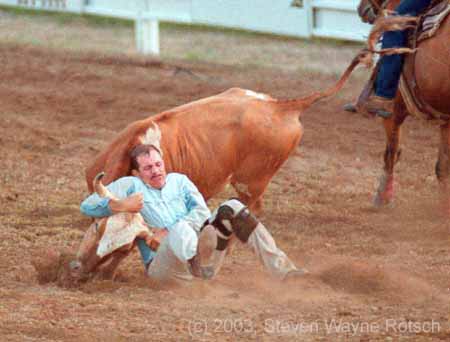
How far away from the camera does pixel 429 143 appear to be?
38.1ft

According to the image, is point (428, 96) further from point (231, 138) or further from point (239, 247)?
point (239, 247)

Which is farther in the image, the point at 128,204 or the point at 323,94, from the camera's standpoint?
the point at 323,94

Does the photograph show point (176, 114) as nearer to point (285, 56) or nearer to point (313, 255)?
point (313, 255)

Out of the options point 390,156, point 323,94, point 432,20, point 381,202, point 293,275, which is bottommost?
point 381,202

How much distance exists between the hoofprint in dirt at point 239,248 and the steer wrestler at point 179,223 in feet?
0.47

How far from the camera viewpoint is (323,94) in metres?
8.02

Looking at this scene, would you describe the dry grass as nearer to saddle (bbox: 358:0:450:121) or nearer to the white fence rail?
the white fence rail

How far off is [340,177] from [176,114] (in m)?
2.74

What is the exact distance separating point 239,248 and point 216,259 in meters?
1.33

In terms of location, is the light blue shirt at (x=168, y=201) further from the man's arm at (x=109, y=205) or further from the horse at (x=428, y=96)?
the horse at (x=428, y=96)

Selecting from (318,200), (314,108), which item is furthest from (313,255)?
(314,108)

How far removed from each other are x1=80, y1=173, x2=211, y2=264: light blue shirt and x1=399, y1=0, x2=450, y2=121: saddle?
7.72 feet

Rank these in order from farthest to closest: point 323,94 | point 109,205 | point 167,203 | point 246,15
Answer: point 246,15, point 323,94, point 167,203, point 109,205

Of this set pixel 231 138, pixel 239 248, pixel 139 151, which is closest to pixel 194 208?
pixel 139 151
